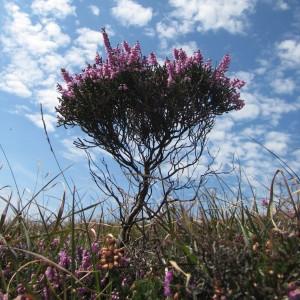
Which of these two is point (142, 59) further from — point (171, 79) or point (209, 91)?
point (209, 91)

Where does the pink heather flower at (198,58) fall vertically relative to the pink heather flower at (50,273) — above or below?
above

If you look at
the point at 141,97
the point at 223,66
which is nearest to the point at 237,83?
the point at 223,66

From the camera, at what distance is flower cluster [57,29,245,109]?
9.38 meters

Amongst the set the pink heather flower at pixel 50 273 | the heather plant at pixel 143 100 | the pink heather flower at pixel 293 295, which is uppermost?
the heather plant at pixel 143 100

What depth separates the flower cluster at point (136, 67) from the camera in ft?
30.8

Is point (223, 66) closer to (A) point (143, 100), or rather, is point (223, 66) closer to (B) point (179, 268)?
(A) point (143, 100)

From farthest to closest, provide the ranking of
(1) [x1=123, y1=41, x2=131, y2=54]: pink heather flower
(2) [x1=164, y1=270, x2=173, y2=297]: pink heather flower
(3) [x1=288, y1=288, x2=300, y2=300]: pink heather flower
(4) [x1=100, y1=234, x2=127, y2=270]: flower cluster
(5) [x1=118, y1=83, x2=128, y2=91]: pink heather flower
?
(1) [x1=123, y1=41, x2=131, y2=54]: pink heather flower
(5) [x1=118, y1=83, x2=128, y2=91]: pink heather flower
(4) [x1=100, y1=234, x2=127, y2=270]: flower cluster
(2) [x1=164, y1=270, x2=173, y2=297]: pink heather flower
(3) [x1=288, y1=288, x2=300, y2=300]: pink heather flower

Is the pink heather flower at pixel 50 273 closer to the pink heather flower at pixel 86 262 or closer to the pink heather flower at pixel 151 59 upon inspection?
the pink heather flower at pixel 86 262

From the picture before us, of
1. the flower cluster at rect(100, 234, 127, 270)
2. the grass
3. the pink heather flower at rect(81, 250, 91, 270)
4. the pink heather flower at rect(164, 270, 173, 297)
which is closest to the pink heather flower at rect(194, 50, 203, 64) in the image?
the grass

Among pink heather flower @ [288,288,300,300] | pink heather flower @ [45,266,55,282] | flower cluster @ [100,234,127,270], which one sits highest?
flower cluster @ [100,234,127,270]

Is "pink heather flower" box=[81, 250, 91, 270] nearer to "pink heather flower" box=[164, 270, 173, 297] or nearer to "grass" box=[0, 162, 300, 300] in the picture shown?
"grass" box=[0, 162, 300, 300]

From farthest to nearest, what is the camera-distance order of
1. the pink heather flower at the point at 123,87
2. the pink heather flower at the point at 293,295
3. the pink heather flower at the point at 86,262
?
1. the pink heather flower at the point at 123,87
2. the pink heather flower at the point at 86,262
3. the pink heather flower at the point at 293,295

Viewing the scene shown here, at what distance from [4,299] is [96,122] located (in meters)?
7.50

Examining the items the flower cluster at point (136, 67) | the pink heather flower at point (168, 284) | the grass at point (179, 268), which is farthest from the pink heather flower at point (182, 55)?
the pink heather flower at point (168, 284)
